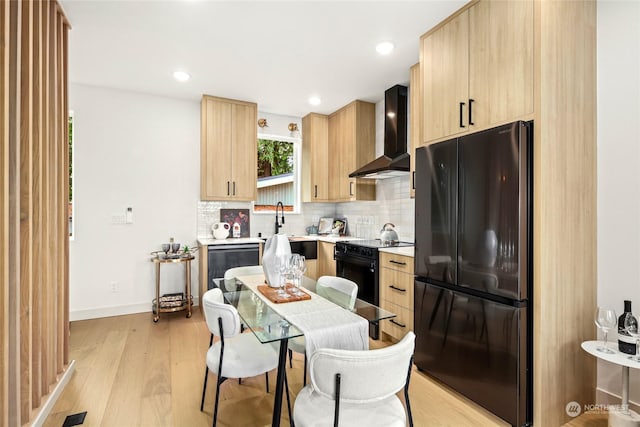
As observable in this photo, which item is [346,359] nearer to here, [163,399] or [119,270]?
[163,399]

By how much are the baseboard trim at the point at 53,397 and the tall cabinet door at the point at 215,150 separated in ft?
7.37

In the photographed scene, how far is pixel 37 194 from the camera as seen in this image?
199 centimetres

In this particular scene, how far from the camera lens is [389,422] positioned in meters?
1.33

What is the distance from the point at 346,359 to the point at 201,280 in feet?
10.7

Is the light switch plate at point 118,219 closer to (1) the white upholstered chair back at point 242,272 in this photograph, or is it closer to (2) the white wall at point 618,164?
(1) the white upholstered chair back at point 242,272

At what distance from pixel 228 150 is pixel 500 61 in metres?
3.22

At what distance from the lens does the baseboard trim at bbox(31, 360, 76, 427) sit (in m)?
1.93

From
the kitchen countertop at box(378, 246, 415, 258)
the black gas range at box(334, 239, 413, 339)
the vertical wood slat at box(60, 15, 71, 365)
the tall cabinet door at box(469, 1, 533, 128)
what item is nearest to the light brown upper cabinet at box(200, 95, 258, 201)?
the black gas range at box(334, 239, 413, 339)

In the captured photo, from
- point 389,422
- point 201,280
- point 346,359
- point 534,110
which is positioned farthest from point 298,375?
point 534,110

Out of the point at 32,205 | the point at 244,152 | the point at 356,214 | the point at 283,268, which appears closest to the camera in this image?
the point at 32,205

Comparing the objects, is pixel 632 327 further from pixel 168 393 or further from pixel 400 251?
pixel 168 393

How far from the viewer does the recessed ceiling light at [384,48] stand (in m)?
2.86

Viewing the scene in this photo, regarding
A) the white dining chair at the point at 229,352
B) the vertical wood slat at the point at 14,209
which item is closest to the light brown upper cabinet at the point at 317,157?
the white dining chair at the point at 229,352

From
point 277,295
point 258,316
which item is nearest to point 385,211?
point 277,295
